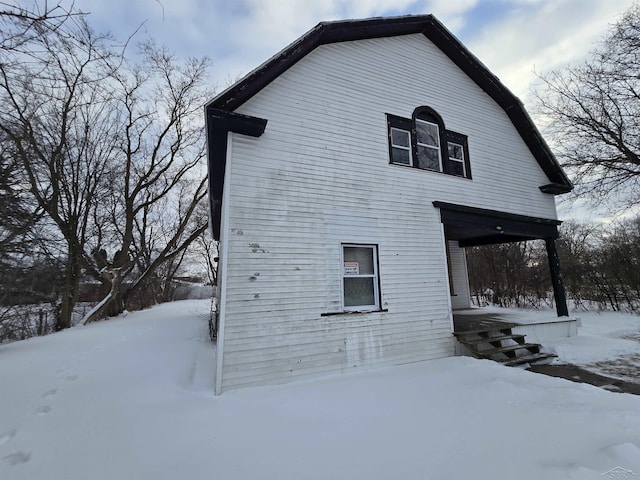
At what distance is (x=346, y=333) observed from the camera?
5.18 meters

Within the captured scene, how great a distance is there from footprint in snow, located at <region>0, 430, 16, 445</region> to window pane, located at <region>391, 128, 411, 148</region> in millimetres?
7494

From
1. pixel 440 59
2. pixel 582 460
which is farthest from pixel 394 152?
pixel 582 460

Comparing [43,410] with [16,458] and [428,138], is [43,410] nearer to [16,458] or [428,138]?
[16,458]

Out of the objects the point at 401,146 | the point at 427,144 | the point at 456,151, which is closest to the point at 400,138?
the point at 401,146

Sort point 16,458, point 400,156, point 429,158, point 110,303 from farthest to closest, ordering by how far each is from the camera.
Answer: point 110,303
point 429,158
point 400,156
point 16,458

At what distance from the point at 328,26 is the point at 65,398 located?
791 centimetres

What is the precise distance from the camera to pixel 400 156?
6.56 m

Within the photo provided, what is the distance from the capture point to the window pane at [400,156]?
6.45m

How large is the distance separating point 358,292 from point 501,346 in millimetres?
3482

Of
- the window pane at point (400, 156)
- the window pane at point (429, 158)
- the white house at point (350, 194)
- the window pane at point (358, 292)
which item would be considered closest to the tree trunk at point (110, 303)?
the white house at point (350, 194)

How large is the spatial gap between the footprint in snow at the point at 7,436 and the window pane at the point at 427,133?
8.33 m

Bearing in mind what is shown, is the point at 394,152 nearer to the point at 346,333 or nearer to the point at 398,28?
the point at 398,28

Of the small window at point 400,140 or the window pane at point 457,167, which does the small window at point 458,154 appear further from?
the small window at point 400,140

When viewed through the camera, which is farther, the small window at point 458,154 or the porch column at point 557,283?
the porch column at point 557,283
